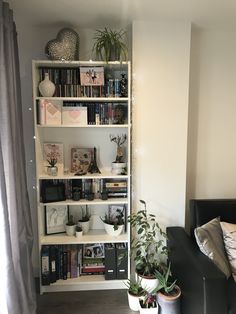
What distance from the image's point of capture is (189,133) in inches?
103

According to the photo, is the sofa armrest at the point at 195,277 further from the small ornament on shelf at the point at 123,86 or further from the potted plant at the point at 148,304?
the small ornament on shelf at the point at 123,86

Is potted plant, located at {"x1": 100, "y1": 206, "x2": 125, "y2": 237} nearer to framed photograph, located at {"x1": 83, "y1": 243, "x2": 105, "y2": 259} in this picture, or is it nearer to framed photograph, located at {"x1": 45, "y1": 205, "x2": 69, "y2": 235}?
framed photograph, located at {"x1": 83, "y1": 243, "x2": 105, "y2": 259}

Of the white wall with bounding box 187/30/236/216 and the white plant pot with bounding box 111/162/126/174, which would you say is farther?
the white wall with bounding box 187/30/236/216

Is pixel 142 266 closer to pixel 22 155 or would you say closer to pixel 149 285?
pixel 149 285

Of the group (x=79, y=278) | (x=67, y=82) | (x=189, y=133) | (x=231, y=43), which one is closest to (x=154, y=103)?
(x=189, y=133)

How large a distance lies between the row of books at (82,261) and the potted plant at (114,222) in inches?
5.1

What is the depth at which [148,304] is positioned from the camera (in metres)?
2.06

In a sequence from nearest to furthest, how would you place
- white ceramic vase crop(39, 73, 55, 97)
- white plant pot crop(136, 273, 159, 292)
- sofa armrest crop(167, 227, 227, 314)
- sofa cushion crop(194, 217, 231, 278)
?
sofa armrest crop(167, 227, 227, 314)
sofa cushion crop(194, 217, 231, 278)
white plant pot crop(136, 273, 159, 292)
white ceramic vase crop(39, 73, 55, 97)

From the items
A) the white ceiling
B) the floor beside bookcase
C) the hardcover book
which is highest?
the white ceiling

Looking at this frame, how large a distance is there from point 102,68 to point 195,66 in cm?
87

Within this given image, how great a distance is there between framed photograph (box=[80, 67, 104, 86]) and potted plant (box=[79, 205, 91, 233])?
112 cm

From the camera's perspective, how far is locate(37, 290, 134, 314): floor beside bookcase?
2.19 meters

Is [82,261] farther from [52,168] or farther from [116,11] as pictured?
[116,11]

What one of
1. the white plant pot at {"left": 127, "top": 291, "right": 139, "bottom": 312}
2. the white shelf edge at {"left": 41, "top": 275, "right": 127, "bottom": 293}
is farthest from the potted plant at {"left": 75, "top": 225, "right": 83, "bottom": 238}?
the white plant pot at {"left": 127, "top": 291, "right": 139, "bottom": 312}
